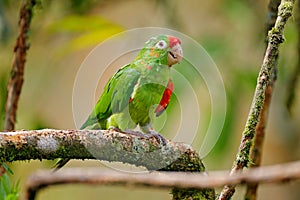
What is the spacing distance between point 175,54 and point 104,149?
0.31 metres

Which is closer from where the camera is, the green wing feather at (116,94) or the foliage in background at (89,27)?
the green wing feather at (116,94)

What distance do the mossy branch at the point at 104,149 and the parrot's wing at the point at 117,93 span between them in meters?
0.17

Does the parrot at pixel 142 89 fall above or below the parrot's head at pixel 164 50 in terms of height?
below

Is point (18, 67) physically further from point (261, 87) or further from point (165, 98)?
point (261, 87)

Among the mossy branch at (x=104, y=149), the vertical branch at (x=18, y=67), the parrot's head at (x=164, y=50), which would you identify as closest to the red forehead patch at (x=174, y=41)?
the parrot's head at (x=164, y=50)

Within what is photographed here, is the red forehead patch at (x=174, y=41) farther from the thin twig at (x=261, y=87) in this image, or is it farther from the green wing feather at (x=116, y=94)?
the thin twig at (x=261, y=87)

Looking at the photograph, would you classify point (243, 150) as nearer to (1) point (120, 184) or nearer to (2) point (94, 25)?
(1) point (120, 184)

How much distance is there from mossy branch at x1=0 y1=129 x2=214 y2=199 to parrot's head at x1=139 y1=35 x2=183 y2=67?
0.20m

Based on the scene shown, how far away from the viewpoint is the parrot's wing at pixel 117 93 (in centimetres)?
135

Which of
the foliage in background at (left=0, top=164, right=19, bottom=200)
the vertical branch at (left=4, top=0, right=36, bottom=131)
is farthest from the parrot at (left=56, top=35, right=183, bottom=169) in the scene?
the vertical branch at (left=4, top=0, right=36, bottom=131)

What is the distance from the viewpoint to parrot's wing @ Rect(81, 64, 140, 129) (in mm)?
1350

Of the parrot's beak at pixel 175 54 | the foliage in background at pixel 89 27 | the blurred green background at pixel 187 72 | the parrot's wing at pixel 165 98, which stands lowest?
the parrot's wing at pixel 165 98

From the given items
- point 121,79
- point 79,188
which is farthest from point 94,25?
point 79,188

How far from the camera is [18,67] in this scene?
167cm
